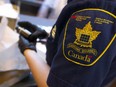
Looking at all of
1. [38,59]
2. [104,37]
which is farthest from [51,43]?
[104,37]

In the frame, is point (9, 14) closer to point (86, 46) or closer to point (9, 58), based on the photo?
point (9, 58)

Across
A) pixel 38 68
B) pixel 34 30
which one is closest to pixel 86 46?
pixel 38 68

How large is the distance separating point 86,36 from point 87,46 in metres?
0.03

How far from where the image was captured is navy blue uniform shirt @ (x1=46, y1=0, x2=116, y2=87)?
1.91ft

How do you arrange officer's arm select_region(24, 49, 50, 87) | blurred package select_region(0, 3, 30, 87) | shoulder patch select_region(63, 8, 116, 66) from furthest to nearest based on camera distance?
blurred package select_region(0, 3, 30, 87) → officer's arm select_region(24, 49, 50, 87) → shoulder patch select_region(63, 8, 116, 66)

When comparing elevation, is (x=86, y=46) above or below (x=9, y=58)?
above

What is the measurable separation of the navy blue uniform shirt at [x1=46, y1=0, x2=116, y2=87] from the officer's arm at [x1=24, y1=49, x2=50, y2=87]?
0.12 meters

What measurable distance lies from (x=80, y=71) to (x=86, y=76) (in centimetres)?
2

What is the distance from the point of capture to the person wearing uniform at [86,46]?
0.58 meters

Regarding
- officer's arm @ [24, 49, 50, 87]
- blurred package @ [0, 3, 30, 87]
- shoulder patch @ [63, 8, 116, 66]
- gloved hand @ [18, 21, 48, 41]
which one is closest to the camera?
shoulder patch @ [63, 8, 116, 66]

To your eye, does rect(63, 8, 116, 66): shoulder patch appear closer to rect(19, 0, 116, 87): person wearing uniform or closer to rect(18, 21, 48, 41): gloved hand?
rect(19, 0, 116, 87): person wearing uniform

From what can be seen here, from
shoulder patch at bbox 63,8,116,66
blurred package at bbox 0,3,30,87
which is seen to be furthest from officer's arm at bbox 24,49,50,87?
shoulder patch at bbox 63,8,116,66

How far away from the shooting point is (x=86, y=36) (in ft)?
1.96

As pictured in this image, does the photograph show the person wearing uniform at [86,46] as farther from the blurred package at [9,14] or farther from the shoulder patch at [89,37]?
the blurred package at [9,14]
